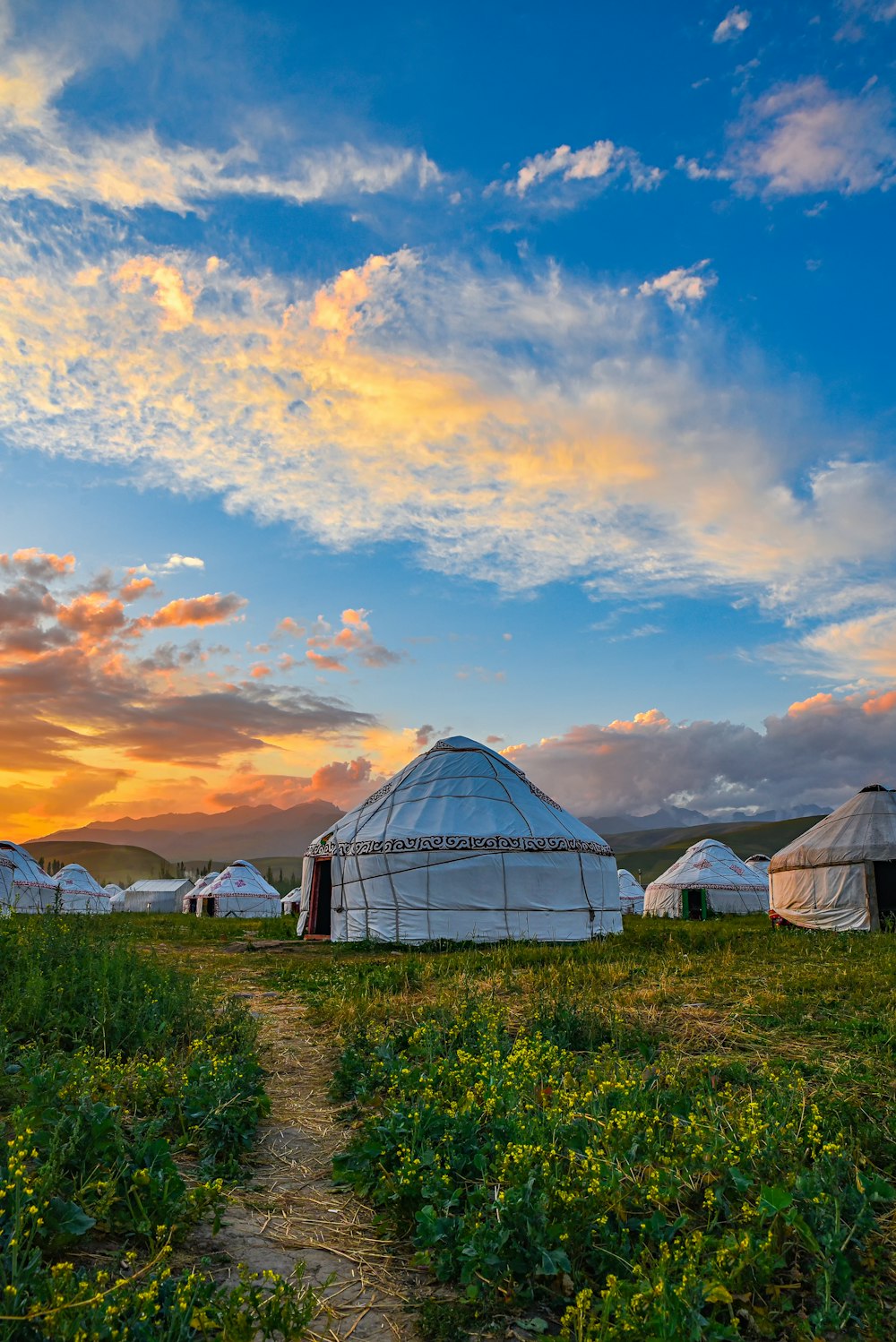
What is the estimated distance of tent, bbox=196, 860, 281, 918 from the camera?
42844 millimetres

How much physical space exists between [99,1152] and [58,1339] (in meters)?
1.22

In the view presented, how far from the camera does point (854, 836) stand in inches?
863

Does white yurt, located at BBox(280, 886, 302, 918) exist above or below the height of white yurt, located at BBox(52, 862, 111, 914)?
below

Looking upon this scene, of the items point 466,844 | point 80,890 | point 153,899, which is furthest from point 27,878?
point 466,844

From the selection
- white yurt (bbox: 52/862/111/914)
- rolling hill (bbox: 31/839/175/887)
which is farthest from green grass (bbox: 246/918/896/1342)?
rolling hill (bbox: 31/839/175/887)

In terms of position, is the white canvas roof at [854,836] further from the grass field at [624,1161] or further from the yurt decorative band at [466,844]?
the grass field at [624,1161]

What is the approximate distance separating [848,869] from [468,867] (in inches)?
449

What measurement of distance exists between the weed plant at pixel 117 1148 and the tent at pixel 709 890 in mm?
33746

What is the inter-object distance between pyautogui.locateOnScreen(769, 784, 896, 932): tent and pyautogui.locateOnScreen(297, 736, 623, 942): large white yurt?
687 centimetres

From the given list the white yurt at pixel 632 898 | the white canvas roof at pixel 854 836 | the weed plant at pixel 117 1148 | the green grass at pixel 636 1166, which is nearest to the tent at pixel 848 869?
the white canvas roof at pixel 854 836

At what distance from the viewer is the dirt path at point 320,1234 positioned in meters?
2.69

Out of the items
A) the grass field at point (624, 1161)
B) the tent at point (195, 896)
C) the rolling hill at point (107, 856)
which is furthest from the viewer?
the rolling hill at point (107, 856)

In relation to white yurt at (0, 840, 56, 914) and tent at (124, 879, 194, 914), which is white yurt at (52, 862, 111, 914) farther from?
tent at (124, 879, 194, 914)

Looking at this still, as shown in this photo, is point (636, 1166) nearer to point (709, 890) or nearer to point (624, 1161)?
point (624, 1161)
